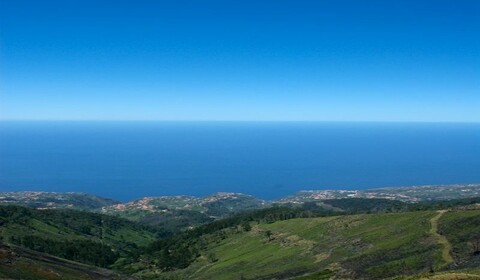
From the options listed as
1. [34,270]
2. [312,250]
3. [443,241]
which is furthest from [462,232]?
[34,270]

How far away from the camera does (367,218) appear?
149 meters

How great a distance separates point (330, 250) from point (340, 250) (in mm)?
4150

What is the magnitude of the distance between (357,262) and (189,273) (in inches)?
2576

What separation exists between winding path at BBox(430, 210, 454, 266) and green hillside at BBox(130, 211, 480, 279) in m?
0.42

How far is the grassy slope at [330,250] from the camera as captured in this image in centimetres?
9625

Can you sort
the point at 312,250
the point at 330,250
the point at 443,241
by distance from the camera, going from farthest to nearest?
1. the point at 312,250
2. the point at 330,250
3. the point at 443,241

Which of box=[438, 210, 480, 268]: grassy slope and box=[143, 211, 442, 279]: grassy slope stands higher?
box=[438, 210, 480, 268]: grassy slope

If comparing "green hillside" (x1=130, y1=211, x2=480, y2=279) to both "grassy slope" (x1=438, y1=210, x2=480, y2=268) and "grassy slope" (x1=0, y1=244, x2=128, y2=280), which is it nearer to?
"grassy slope" (x1=438, y1=210, x2=480, y2=268)

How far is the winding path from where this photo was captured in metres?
87.8

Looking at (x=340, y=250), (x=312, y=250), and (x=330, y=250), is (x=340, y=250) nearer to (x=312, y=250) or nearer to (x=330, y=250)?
(x=330, y=250)

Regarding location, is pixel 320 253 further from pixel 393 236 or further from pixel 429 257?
pixel 429 257

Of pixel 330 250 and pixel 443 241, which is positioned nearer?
pixel 443 241

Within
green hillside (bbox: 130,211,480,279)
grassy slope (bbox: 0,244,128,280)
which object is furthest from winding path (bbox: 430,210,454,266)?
grassy slope (bbox: 0,244,128,280)

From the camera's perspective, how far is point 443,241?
328 feet
